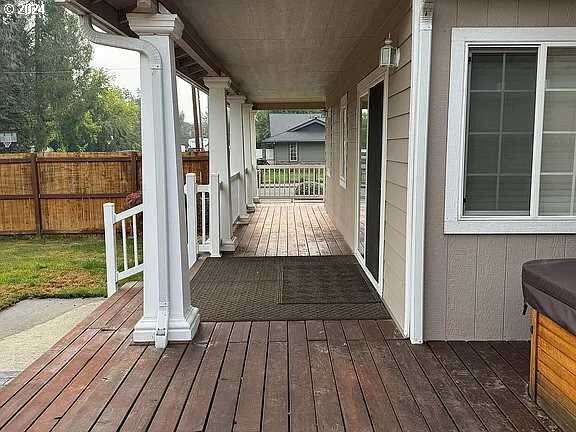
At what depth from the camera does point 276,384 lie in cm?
284

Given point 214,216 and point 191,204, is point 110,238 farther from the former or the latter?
point 214,216

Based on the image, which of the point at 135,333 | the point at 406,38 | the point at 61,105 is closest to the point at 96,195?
the point at 135,333

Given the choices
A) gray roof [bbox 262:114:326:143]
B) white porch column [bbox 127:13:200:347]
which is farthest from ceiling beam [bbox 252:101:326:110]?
gray roof [bbox 262:114:326:143]

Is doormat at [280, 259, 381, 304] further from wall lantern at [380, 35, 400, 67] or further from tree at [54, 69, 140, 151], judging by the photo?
tree at [54, 69, 140, 151]

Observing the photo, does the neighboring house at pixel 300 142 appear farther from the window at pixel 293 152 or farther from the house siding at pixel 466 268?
the house siding at pixel 466 268

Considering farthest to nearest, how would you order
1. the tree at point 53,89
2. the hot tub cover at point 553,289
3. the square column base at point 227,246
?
the tree at point 53,89
the square column base at point 227,246
the hot tub cover at point 553,289

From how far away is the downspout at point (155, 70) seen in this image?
3.15 metres

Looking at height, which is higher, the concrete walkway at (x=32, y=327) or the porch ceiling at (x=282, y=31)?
the porch ceiling at (x=282, y=31)

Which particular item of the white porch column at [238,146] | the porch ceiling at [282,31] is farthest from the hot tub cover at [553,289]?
the white porch column at [238,146]

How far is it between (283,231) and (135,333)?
4.85 m

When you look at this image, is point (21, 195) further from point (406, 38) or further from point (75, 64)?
point (75, 64)

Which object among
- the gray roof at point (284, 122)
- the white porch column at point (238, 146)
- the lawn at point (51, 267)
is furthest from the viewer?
the gray roof at point (284, 122)

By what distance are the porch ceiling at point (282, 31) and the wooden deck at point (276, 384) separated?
7.63 feet

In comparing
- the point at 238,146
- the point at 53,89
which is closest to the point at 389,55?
the point at 238,146
